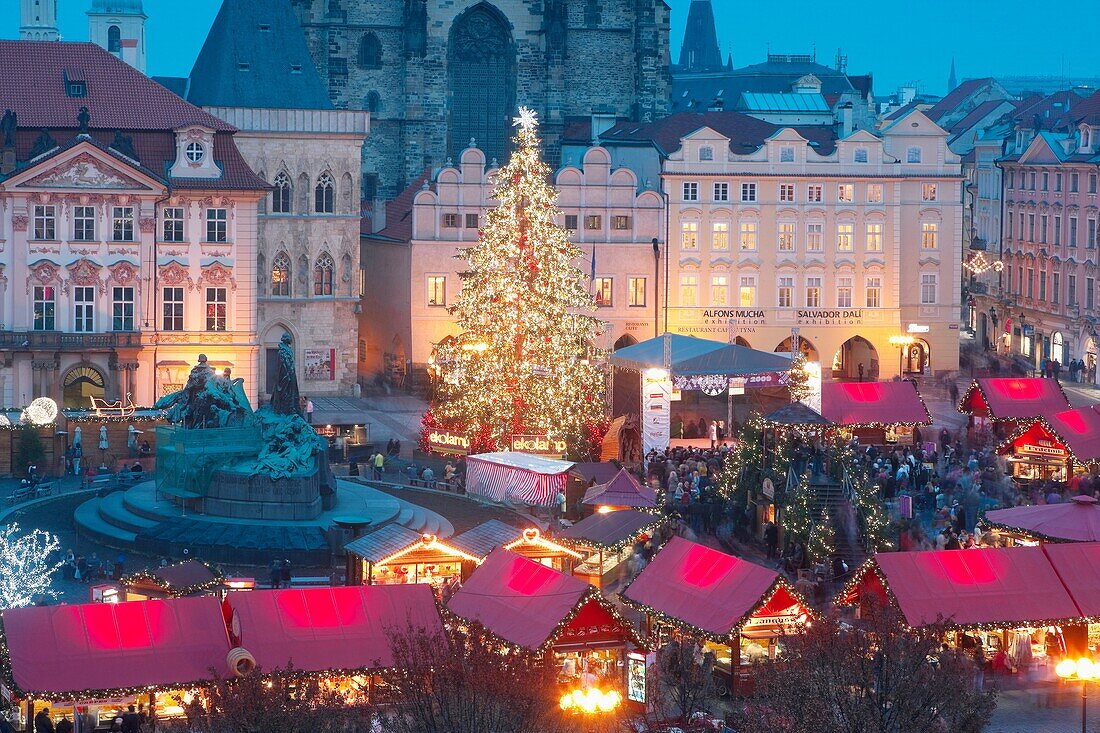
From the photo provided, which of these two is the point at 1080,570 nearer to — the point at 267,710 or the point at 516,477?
the point at 267,710

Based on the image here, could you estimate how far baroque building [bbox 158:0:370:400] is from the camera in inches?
3078

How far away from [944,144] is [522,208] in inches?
999

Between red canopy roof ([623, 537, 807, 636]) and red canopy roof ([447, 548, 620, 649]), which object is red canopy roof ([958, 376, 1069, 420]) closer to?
red canopy roof ([623, 537, 807, 636])

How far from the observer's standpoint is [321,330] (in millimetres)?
79625

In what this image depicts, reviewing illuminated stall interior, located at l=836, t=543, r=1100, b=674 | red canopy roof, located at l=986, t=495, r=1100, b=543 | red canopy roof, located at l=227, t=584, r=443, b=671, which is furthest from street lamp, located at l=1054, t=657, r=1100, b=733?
red canopy roof, located at l=227, t=584, r=443, b=671

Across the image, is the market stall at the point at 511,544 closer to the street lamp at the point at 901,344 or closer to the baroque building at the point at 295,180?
the baroque building at the point at 295,180

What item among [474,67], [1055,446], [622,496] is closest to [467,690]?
[622,496]

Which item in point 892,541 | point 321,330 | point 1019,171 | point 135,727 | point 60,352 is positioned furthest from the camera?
point 1019,171

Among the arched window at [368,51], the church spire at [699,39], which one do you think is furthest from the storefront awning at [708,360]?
the church spire at [699,39]

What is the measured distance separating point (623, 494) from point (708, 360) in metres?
14.7

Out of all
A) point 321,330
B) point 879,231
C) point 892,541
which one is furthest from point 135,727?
point 879,231

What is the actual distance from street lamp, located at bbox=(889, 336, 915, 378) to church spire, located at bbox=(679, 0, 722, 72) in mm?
102721

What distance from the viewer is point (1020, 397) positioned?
63.6 meters

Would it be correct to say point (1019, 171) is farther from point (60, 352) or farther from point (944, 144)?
point (60, 352)
